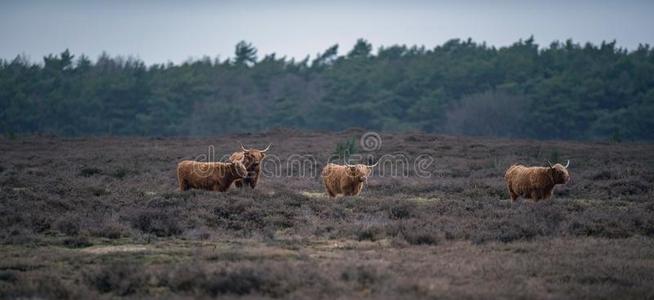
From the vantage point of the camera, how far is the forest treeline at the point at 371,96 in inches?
2522

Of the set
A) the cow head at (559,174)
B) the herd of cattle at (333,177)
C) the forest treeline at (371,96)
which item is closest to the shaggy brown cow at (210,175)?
the herd of cattle at (333,177)

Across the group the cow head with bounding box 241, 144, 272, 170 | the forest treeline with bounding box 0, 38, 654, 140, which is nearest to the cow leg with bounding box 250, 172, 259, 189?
the cow head with bounding box 241, 144, 272, 170

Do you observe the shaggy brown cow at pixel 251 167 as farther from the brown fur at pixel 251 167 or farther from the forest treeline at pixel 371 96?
the forest treeline at pixel 371 96

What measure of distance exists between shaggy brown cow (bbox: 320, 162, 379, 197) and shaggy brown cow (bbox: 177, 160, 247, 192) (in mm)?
2197

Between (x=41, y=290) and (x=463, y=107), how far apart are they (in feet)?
196

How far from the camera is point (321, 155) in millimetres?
34312

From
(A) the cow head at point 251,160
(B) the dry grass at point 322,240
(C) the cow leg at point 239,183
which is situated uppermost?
(A) the cow head at point 251,160

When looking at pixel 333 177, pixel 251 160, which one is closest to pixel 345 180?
pixel 333 177

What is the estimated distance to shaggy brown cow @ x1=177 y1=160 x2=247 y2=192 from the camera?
66.3ft

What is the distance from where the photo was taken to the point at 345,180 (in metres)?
21.1

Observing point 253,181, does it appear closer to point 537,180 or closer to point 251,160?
point 251,160

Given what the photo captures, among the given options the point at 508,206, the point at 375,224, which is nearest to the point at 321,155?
the point at 508,206

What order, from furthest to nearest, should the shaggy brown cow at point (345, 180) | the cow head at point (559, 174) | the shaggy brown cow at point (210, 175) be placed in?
the shaggy brown cow at point (345, 180) → the shaggy brown cow at point (210, 175) → the cow head at point (559, 174)

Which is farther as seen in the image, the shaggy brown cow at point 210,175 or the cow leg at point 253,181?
the cow leg at point 253,181
